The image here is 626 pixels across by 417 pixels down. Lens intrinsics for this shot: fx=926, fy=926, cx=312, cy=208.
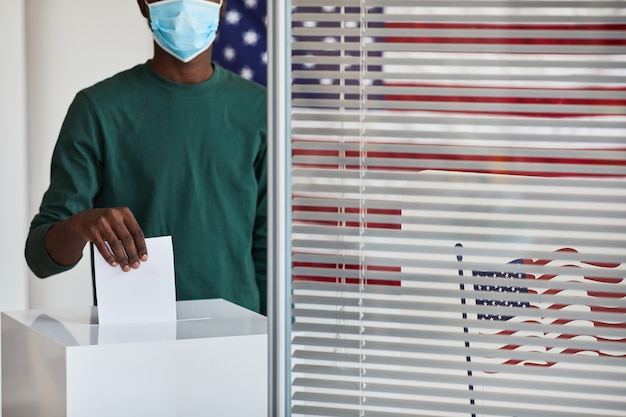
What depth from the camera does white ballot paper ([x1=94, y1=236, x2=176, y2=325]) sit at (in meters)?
1.39

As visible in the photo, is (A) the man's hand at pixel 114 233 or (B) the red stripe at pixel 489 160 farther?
(A) the man's hand at pixel 114 233

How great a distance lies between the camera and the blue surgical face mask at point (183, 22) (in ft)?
6.56

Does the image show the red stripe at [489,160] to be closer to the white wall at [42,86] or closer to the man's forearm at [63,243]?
the man's forearm at [63,243]

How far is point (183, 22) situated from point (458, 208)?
108cm

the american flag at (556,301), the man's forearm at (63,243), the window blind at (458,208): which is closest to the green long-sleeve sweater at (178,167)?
the man's forearm at (63,243)

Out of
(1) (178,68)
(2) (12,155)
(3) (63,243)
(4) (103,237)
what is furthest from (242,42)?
(4) (103,237)

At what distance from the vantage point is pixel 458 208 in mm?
1098

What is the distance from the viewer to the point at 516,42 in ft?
3.52

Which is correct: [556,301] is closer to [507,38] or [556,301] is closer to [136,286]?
[507,38]

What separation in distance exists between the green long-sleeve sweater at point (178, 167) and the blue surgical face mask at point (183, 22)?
9 cm

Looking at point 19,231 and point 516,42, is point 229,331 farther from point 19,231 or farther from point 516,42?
point 19,231

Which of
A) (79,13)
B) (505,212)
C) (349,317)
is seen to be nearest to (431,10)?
(505,212)

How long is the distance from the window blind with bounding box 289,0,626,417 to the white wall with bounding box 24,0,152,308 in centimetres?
246

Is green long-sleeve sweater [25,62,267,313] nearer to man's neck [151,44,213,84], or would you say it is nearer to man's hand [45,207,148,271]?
man's neck [151,44,213,84]
